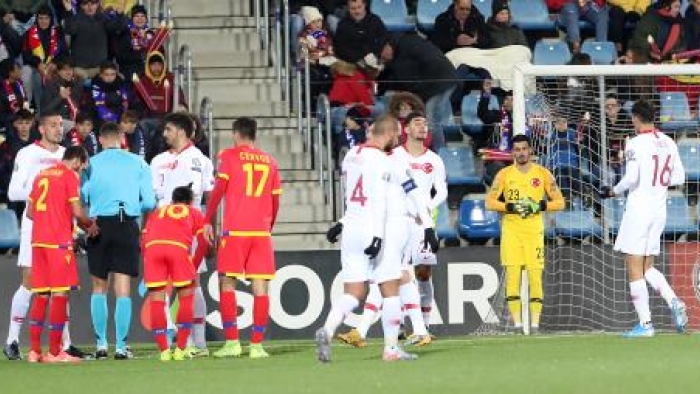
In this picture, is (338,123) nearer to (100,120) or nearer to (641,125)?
(100,120)

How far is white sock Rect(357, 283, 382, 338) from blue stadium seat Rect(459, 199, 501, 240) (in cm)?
458

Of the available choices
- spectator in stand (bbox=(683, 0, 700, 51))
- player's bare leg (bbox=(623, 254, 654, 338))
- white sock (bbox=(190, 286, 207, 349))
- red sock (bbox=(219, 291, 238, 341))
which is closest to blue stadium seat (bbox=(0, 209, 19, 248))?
white sock (bbox=(190, 286, 207, 349))

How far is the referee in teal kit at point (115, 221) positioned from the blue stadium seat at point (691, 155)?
25.2 ft

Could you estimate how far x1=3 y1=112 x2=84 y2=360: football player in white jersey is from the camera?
60.3ft

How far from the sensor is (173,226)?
17.4 metres

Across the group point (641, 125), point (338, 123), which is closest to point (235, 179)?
point (641, 125)

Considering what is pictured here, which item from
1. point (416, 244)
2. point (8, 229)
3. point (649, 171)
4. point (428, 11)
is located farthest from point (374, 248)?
point (428, 11)

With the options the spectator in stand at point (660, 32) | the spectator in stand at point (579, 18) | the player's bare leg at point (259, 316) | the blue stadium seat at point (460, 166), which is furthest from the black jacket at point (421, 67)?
the player's bare leg at point (259, 316)

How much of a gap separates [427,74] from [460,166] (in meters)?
1.22

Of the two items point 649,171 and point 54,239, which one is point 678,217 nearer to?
point 649,171

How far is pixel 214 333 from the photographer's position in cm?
2178

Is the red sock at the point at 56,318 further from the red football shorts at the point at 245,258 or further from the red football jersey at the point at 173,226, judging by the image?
the red football shorts at the point at 245,258

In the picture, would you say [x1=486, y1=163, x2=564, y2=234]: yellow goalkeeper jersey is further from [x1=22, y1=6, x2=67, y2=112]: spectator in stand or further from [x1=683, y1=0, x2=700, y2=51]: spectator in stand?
[x1=22, y1=6, x2=67, y2=112]: spectator in stand

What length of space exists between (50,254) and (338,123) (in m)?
6.67
